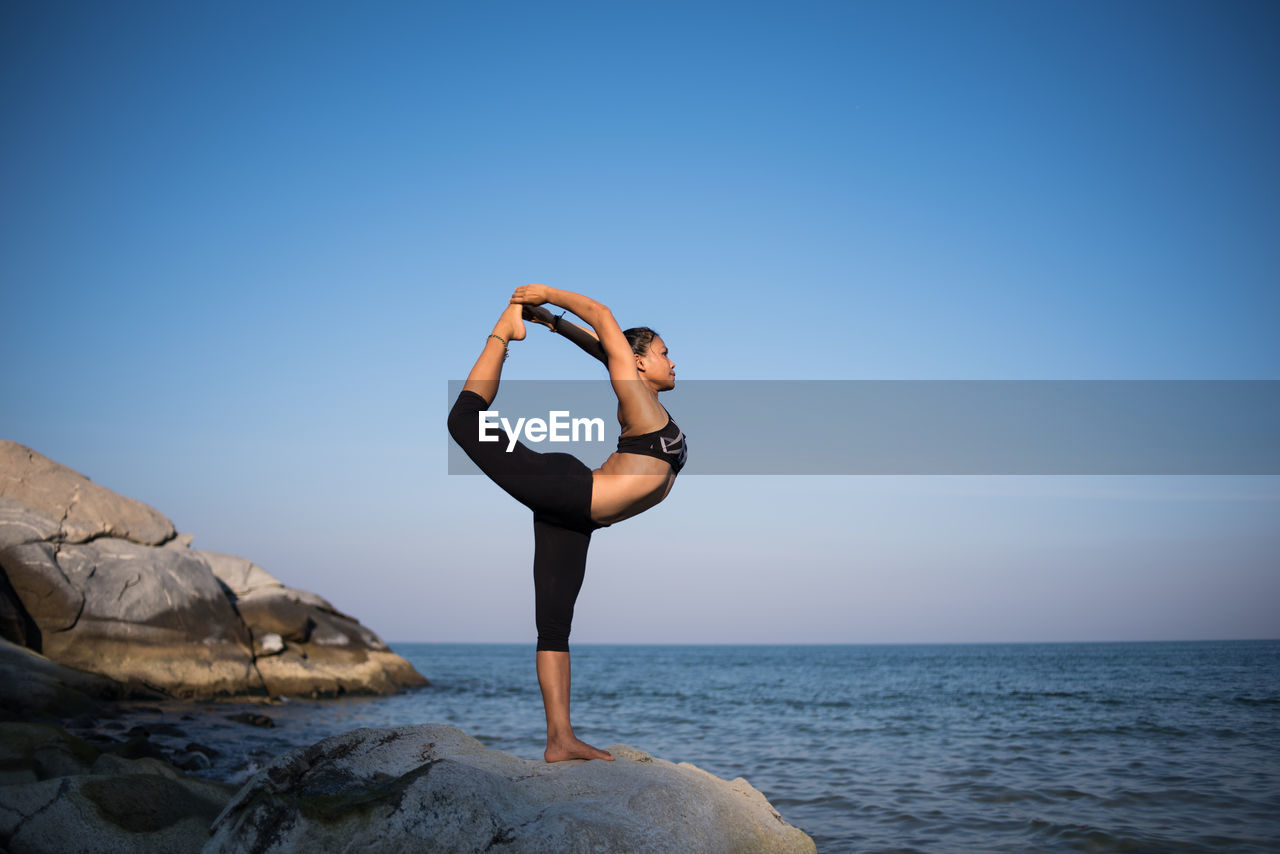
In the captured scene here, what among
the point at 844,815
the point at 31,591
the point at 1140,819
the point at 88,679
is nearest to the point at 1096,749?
the point at 1140,819

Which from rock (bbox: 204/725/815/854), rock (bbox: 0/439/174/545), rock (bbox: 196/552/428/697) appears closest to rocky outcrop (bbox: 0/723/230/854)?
rock (bbox: 204/725/815/854)

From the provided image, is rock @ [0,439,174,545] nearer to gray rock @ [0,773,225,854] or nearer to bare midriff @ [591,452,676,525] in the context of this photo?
gray rock @ [0,773,225,854]

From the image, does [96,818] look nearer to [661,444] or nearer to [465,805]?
[465,805]

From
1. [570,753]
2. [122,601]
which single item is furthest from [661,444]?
[122,601]

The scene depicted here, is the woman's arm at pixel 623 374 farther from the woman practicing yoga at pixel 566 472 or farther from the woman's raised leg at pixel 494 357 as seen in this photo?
the woman's raised leg at pixel 494 357

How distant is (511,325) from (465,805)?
2.67 meters

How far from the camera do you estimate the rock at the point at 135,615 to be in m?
17.2

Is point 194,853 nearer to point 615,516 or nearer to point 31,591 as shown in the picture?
point 615,516

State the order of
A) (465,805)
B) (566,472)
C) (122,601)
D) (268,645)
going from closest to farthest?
(465,805)
(566,472)
(122,601)
(268,645)

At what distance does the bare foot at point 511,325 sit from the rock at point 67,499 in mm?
17620

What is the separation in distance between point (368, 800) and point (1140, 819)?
313 inches

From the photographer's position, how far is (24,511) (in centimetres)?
1812

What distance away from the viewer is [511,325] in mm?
5215

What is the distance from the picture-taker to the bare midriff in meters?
4.86
